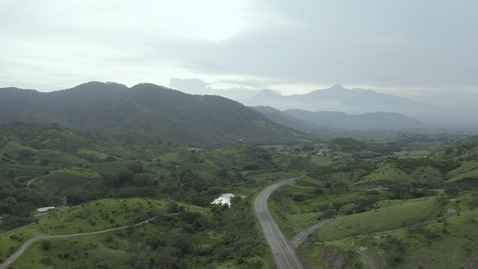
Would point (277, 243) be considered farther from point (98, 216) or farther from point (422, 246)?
point (98, 216)

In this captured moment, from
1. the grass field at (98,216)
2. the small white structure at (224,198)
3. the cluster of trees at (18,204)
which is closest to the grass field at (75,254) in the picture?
the grass field at (98,216)

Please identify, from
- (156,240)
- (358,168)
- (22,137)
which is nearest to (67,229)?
(156,240)

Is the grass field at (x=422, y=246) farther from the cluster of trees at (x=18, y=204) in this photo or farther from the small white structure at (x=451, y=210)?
the cluster of trees at (x=18, y=204)

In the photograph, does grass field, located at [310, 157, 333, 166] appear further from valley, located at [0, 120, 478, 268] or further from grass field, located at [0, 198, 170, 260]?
grass field, located at [0, 198, 170, 260]

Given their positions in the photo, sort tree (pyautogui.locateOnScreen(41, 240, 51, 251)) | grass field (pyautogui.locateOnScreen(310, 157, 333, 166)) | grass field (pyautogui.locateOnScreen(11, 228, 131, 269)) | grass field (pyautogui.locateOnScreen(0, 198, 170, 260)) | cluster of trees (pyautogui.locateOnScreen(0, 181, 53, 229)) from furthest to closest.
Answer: grass field (pyautogui.locateOnScreen(310, 157, 333, 166)) < cluster of trees (pyautogui.locateOnScreen(0, 181, 53, 229)) < grass field (pyautogui.locateOnScreen(0, 198, 170, 260)) < tree (pyautogui.locateOnScreen(41, 240, 51, 251)) < grass field (pyautogui.locateOnScreen(11, 228, 131, 269))

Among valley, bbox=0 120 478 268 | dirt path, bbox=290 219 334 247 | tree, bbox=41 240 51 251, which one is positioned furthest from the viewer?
tree, bbox=41 240 51 251

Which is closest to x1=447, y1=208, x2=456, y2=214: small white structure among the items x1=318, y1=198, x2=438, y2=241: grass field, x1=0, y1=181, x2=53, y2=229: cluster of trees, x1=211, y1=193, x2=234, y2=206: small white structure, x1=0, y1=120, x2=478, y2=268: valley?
x1=0, y1=120, x2=478, y2=268: valley

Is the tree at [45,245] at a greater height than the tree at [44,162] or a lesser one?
lesser

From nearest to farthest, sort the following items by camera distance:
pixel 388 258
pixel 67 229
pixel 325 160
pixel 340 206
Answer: pixel 388 258 < pixel 67 229 < pixel 340 206 < pixel 325 160

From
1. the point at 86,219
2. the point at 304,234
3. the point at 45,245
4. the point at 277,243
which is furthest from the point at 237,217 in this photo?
the point at 45,245

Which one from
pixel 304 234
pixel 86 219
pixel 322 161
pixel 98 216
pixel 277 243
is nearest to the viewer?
pixel 277 243

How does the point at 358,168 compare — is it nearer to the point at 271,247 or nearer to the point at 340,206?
the point at 340,206
